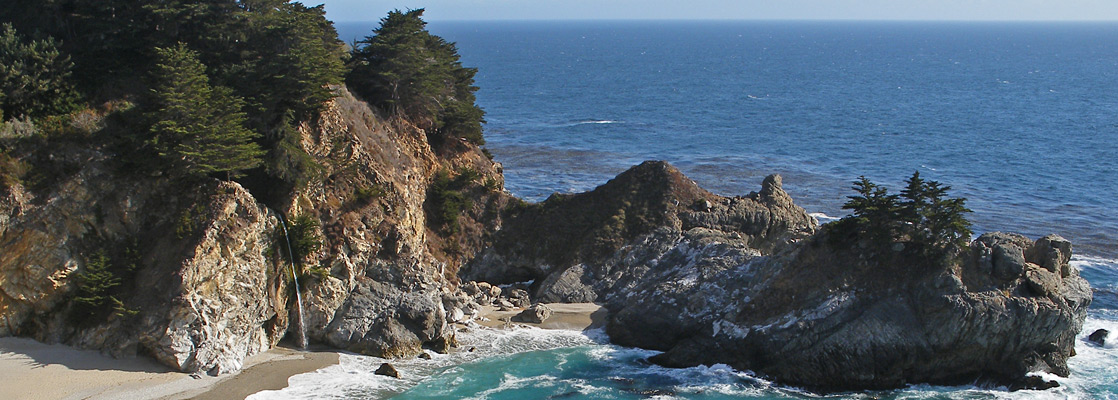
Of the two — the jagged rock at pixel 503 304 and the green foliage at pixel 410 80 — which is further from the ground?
the green foliage at pixel 410 80

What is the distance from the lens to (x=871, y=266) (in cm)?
4284

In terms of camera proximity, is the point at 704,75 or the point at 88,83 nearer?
the point at 88,83

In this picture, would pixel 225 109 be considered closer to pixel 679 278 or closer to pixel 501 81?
pixel 679 278

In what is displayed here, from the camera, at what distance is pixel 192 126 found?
40312 millimetres

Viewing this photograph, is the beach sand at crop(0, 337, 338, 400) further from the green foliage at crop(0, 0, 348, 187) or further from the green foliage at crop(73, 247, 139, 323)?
the green foliage at crop(0, 0, 348, 187)

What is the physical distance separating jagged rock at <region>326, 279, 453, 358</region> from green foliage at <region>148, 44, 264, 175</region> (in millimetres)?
8390

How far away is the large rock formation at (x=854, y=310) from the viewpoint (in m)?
40.6

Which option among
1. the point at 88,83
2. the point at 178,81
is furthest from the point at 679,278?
the point at 88,83

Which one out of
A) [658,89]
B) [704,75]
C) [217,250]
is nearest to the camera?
[217,250]

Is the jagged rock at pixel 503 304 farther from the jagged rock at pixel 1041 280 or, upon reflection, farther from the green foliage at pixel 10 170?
the jagged rock at pixel 1041 280

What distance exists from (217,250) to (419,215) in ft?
45.8

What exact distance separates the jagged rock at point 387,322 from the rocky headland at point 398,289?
78 millimetres

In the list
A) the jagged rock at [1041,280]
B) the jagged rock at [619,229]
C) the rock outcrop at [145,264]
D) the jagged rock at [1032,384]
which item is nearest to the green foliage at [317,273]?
the rock outcrop at [145,264]

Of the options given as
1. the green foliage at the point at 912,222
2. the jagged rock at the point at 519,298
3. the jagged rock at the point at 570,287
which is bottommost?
the jagged rock at the point at 519,298
